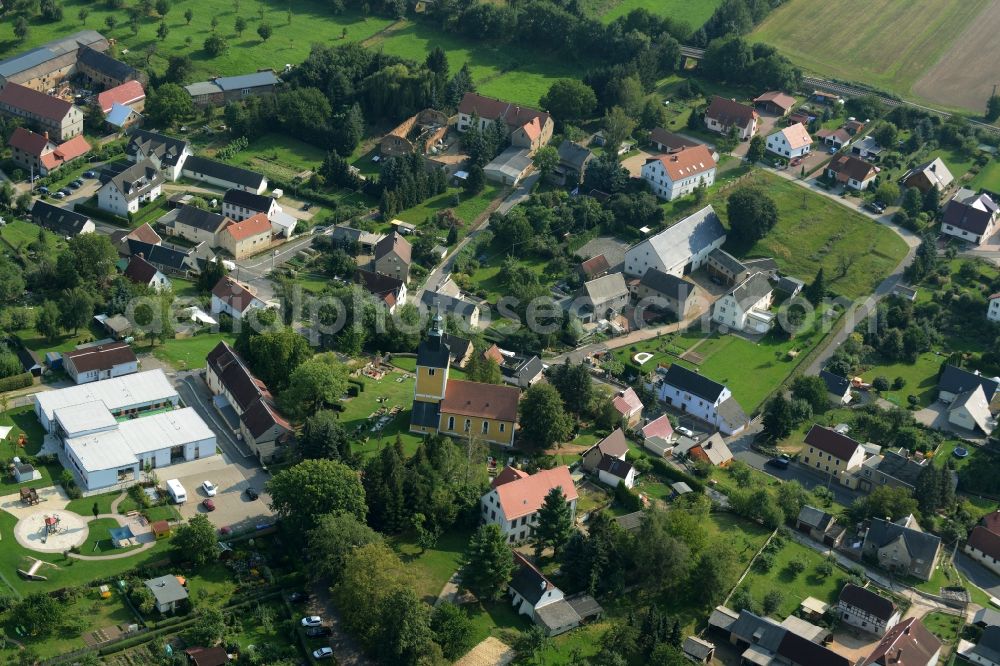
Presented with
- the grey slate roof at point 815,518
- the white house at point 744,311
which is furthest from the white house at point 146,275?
the grey slate roof at point 815,518

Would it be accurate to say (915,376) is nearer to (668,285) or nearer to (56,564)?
(668,285)

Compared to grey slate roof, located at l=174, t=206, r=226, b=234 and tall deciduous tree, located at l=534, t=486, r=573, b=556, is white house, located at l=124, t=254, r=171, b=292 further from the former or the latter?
tall deciduous tree, located at l=534, t=486, r=573, b=556

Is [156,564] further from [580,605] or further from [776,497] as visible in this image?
[776,497]

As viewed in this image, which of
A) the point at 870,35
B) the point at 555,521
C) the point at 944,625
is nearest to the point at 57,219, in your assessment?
the point at 555,521

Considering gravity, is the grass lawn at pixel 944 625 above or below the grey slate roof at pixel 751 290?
above

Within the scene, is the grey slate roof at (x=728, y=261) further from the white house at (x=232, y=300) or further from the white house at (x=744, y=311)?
the white house at (x=232, y=300)

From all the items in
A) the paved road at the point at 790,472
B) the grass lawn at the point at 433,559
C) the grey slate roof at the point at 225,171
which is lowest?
the paved road at the point at 790,472

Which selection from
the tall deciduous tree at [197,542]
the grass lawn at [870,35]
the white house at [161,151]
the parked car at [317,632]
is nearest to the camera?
the parked car at [317,632]

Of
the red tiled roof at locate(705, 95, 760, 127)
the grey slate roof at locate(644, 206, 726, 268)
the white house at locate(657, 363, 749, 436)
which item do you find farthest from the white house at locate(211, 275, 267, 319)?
the red tiled roof at locate(705, 95, 760, 127)
